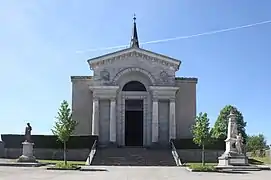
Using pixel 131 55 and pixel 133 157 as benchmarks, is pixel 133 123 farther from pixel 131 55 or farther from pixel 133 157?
pixel 133 157

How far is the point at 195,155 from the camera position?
40.4 m

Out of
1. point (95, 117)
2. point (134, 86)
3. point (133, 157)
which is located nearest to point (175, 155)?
point (133, 157)

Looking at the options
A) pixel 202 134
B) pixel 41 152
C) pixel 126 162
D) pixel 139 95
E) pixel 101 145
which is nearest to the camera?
pixel 202 134

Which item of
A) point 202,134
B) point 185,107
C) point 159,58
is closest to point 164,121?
point 185,107

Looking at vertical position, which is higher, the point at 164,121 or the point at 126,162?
the point at 164,121

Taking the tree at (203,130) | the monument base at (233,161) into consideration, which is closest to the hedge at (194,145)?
the tree at (203,130)

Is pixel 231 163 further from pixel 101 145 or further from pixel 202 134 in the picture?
pixel 101 145

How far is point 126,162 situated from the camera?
1428 inches

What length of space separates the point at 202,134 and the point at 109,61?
17921 millimetres

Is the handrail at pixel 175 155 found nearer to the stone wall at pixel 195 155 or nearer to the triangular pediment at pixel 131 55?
the stone wall at pixel 195 155

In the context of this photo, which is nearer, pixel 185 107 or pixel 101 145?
pixel 101 145

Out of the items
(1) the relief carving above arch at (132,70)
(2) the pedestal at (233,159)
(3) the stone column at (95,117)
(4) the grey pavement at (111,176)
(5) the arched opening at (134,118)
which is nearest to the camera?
(4) the grey pavement at (111,176)

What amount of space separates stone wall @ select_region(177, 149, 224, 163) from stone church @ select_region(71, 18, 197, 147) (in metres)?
5.26

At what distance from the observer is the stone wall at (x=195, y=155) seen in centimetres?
3978
